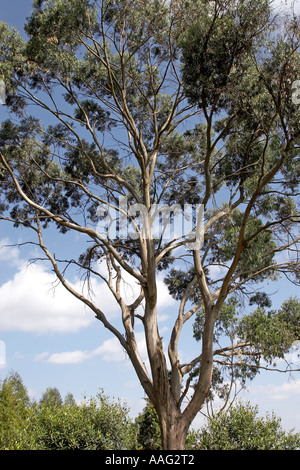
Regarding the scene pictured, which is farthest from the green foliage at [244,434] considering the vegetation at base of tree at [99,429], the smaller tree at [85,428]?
the smaller tree at [85,428]

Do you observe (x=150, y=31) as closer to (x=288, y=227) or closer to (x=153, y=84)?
(x=153, y=84)

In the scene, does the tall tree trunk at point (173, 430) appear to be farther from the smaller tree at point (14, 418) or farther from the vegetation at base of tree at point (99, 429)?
the smaller tree at point (14, 418)

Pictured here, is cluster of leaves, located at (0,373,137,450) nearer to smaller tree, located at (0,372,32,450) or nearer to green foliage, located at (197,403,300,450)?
smaller tree, located at (0,372,32,450)

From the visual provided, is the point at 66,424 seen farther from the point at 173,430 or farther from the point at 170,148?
the point at 170,148

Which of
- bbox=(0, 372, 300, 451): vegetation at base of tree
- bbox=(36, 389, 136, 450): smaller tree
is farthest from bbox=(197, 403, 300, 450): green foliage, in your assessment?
bbox=(36, 389, 136, 450): smaller tree

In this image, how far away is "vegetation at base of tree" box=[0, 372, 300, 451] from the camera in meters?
7.17

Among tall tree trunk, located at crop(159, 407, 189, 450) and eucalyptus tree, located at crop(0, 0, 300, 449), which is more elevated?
eucalyptus tree, located at crop(0, 0, 300, 449)

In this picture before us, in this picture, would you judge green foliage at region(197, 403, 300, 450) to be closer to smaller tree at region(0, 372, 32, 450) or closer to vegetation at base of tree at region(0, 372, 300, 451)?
vegetation at base of tree at region(0, 372, 300, 451)

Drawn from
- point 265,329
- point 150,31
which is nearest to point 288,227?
point 265,329

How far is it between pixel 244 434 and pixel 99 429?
2.65 metres

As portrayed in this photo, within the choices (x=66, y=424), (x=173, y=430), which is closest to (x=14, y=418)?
(x=66, y=424)

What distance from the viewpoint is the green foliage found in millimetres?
7020

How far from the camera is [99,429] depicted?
8.10 m

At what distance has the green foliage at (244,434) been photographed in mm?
7020
